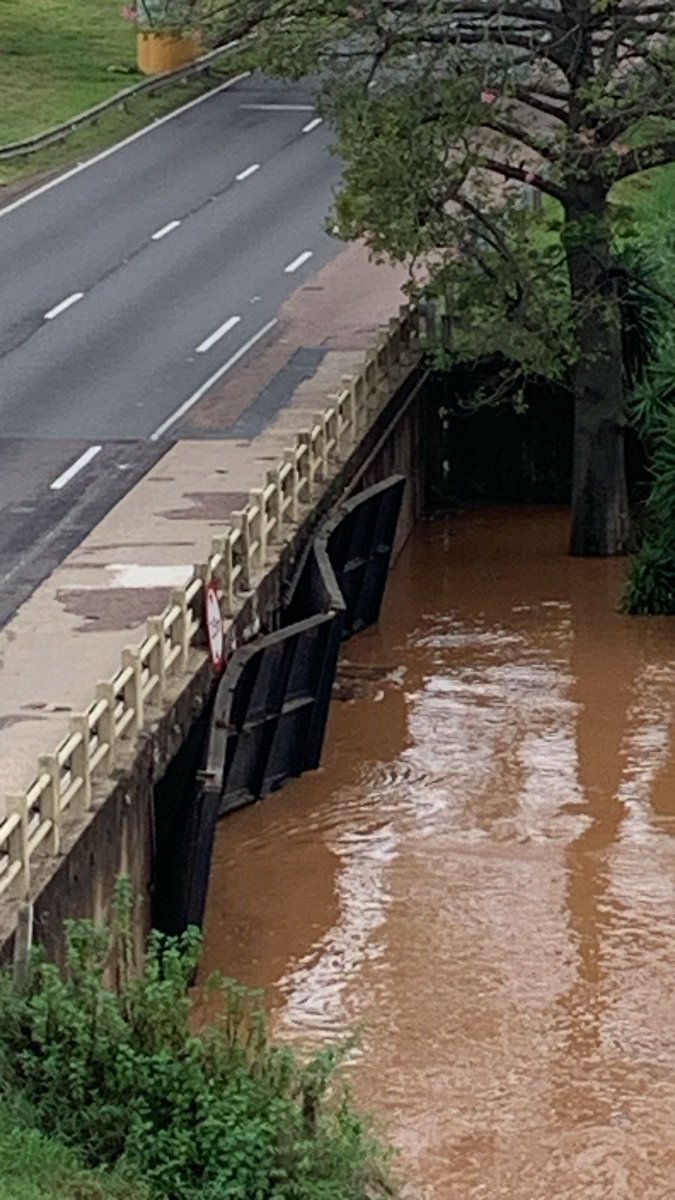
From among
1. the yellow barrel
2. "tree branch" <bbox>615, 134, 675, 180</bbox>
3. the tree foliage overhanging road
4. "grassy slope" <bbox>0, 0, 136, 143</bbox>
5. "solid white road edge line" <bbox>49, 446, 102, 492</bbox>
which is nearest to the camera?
"solid white road edge line" <bbox>49, 446, 102, 492</bbox>

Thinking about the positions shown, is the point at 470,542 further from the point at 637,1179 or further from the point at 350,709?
the point at 637,1179

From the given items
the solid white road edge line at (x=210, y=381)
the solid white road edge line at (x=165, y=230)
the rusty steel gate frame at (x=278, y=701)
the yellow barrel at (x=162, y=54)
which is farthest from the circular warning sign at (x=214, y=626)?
the yellow barrel at (x=162, y=54)

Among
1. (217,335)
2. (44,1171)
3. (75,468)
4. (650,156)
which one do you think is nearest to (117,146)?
(217,335)

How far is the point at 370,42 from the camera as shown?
29641mm

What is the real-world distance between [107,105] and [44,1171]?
40.4m

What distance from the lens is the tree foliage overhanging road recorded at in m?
28.7

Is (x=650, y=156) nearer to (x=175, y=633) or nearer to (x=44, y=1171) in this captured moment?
(x=175, y=633)

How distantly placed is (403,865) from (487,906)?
1.30 meters

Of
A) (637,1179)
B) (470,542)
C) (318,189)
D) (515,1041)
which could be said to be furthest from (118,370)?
(637,1179)

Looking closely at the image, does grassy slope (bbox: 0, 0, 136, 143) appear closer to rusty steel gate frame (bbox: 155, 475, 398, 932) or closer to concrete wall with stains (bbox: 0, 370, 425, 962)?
rusty steel gate frame (bbox: 155, 475, 398, 932)

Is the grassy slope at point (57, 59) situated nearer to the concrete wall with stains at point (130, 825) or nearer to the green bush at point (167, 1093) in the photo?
the concrete wall with stains at point (130, 825)

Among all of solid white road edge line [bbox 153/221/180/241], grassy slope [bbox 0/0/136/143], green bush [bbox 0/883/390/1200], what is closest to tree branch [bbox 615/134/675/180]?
solid white road edge line [bbox 153/221/180/241]

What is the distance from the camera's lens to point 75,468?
28.1 metres

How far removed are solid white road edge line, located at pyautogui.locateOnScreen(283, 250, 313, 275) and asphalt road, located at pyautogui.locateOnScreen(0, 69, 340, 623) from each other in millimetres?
41
